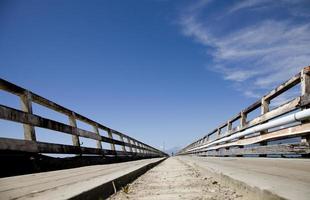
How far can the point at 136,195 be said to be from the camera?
3.27 m

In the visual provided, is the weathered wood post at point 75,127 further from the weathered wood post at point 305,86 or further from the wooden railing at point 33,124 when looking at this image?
the weathered wood post at point 305,86

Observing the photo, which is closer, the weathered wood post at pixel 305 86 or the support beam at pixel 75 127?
the weathered wood post at pixel 305 86

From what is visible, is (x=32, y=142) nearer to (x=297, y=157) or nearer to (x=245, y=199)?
(x=245, y=199)

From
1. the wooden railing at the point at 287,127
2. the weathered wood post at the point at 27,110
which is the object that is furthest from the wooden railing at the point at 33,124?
the wooden railing at the point at 287,127

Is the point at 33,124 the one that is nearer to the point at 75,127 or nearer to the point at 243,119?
the point at 75,127

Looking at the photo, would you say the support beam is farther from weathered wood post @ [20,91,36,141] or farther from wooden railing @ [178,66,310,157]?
wooden railing @ [178,66,310,157]

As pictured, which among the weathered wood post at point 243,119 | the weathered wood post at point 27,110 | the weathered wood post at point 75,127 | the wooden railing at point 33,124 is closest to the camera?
the wooden railing at point 33,124

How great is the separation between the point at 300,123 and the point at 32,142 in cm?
374

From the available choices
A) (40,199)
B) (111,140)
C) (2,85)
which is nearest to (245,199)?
(40,199)

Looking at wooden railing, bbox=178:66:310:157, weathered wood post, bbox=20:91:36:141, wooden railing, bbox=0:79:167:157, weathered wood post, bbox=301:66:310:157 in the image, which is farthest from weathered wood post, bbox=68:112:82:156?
weathered wood post, bbox=301:66:310:157

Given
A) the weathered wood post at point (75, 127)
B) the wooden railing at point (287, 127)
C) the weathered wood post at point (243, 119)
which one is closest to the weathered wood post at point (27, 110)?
the weathered wood post at point (75, 127)

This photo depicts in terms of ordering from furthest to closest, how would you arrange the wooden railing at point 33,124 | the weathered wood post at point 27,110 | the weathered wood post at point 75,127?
1. the weathered wood post at point 75,127
2. the weathered wood post at point 27,110
3. the wooden railing at point 33,124

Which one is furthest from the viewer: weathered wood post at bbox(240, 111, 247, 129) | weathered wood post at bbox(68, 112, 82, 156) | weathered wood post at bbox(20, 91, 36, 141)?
weathered wood post at bbox(240, 111, 247, 129)

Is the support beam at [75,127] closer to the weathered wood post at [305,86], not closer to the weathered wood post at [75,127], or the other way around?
the weathered wood post at [75,127]
